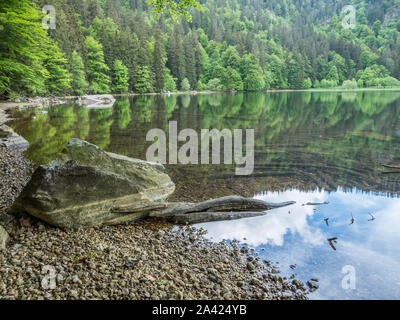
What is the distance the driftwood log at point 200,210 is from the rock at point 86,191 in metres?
0.12

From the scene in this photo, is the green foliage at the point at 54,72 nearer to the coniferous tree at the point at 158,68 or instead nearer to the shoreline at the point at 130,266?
the coniferous tree at the point at 158,68

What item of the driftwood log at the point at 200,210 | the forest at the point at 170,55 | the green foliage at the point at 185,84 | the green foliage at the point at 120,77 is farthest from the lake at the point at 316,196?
the green foliage at the point at 185,84

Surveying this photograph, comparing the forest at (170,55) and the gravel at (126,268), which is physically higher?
the forest at (170,55)

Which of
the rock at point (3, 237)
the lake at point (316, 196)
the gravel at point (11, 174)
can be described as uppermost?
the rock at point (3, 237)

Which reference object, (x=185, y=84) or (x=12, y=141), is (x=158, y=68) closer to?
(x=185, y=84)

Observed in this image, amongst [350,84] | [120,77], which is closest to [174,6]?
[120,77]

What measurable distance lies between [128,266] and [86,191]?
2.14 m

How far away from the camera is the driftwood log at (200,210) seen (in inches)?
247

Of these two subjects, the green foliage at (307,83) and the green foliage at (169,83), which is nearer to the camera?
the green foliage at (169,83)

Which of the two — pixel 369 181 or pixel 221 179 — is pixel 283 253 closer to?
pixel 221 179

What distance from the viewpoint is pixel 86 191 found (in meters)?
5.75

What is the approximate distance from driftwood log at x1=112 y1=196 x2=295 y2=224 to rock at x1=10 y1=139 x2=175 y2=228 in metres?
0.12

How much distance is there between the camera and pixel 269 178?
9609 millimetres
